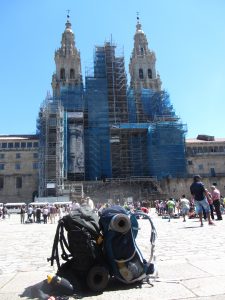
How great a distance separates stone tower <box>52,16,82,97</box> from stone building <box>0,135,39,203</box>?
10869mm

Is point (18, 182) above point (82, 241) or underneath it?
above

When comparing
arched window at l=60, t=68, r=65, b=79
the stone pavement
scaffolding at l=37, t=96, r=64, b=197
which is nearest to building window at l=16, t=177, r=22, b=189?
scaffolding at l=37, t=96, r=64, b=197

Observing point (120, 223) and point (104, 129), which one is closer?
point (120, 223)

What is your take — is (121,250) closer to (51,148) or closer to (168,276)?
(168,276)

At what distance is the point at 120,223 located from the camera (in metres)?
4.06

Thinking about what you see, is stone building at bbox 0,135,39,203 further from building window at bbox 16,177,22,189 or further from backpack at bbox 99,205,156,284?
backpack at bbox 99,205,156,284

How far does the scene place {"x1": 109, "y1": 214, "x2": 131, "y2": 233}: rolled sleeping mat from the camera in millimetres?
4020

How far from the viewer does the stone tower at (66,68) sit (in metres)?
60.2

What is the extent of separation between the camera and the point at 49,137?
51.3m

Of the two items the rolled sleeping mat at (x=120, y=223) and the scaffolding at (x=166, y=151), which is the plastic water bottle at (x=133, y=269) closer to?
the rolled sleeping mat at (x=120, y=223)

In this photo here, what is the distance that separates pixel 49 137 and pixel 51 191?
9.13 metres

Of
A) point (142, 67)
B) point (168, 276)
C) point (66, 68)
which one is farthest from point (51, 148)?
point (168, 276)

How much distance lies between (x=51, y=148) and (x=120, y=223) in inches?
1856

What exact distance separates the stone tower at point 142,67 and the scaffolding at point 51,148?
17320 mm
